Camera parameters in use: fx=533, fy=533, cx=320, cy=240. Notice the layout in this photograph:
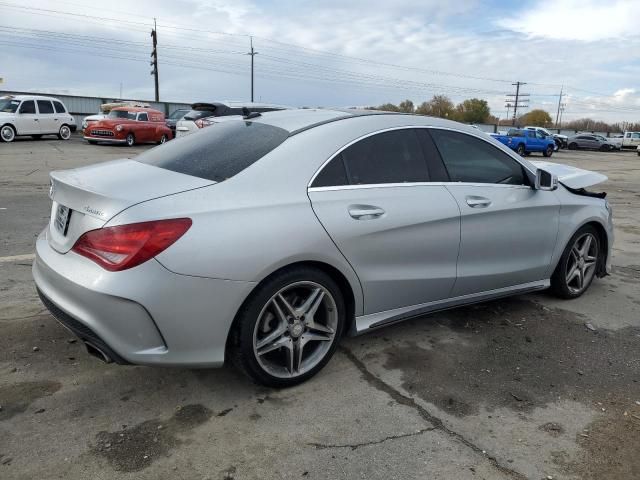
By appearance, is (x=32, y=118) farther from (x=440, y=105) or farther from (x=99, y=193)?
(x=440, y=105)

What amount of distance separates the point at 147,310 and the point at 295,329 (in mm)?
879

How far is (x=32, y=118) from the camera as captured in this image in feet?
73.3

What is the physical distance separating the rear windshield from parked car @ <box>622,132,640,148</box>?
53.9 meters

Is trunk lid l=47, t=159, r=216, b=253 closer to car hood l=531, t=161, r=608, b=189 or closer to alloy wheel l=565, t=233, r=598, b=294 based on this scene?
car hood l=531, t=161, r=608, b=189

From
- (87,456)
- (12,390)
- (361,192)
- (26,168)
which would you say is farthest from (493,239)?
(26,168)

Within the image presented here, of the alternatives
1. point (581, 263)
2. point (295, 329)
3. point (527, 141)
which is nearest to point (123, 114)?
point (581, 263)

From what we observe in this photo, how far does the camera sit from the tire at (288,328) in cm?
282

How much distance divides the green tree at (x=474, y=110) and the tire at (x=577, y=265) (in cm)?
8629

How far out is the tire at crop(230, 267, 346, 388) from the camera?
9.26 feet

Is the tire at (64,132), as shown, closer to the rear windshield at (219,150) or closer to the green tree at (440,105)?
the rear windshield at (219,150)

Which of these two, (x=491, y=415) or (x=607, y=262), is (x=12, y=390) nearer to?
(x=491, y=415)

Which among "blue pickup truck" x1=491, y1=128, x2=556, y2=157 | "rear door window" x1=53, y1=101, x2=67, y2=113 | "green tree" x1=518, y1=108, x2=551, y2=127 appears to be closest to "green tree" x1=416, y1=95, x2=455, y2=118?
"green tree" x1=518, y1=108, x2=551, y2=127

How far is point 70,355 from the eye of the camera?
3.37 meters

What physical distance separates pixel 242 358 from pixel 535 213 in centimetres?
262
